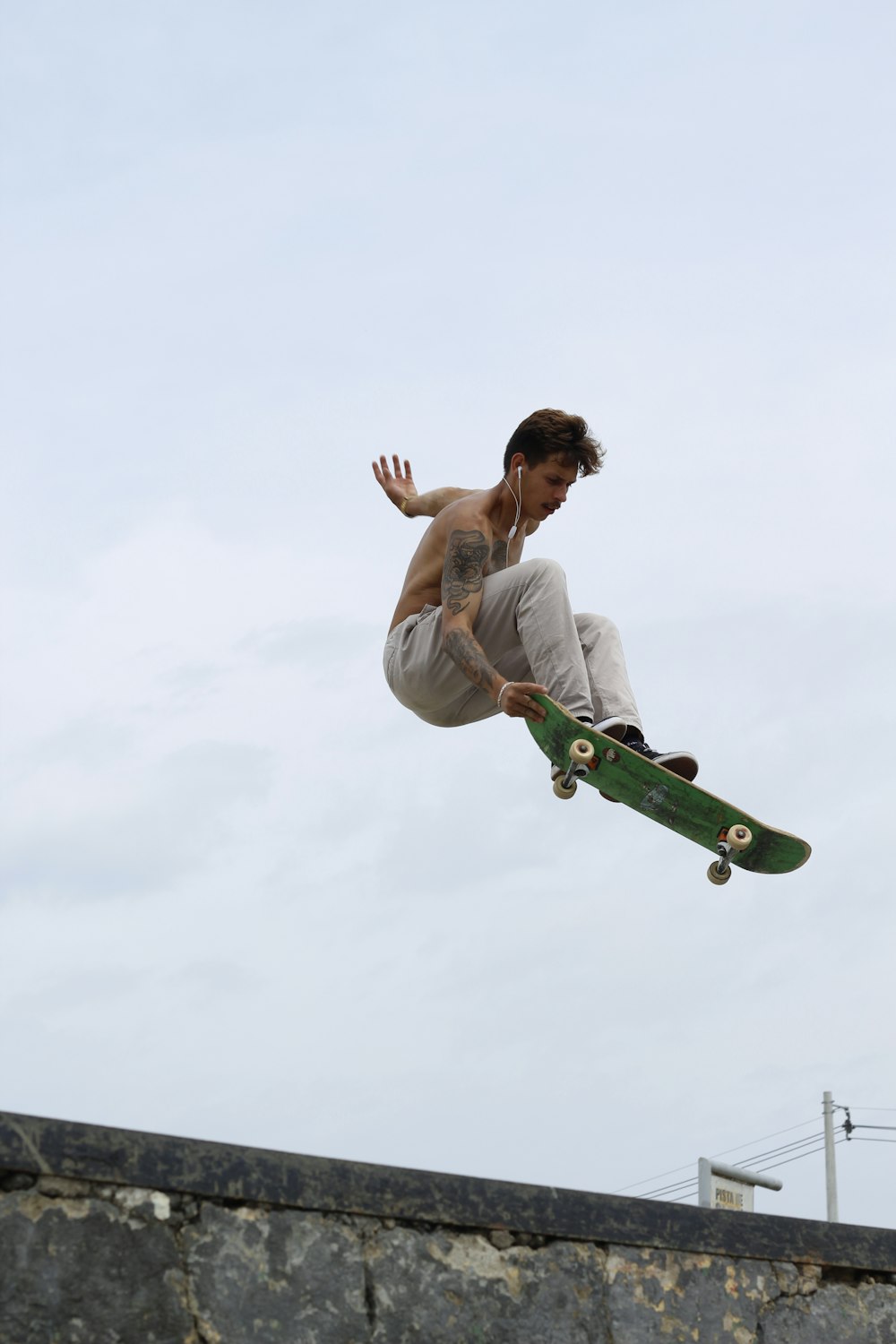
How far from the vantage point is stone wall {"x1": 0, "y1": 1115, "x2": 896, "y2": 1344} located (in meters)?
3.27

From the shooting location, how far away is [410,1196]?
144 inches

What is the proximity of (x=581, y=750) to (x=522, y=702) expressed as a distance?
311 mm

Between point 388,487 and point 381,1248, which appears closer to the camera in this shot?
point 381,1248

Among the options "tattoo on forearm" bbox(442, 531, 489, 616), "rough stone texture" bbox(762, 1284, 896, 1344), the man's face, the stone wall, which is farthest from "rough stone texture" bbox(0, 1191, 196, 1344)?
the man's face

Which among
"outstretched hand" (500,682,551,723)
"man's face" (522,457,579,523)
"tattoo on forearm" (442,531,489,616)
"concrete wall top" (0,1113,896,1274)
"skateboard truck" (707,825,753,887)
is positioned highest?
"man's face" (522,457,579,523)

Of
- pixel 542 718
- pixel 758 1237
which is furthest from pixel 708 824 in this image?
pixel 758 1237

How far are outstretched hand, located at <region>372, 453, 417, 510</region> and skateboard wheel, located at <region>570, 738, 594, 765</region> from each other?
91.0 inches

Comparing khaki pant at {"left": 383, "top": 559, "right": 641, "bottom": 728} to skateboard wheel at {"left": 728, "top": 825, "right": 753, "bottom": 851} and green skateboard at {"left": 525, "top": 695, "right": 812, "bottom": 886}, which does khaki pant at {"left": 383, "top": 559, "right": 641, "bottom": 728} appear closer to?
green skateboard at {"left": 525, "top": 695, "right": 812, "bottom": 886}

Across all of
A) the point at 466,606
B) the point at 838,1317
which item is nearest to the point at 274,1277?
the point at 838,1317

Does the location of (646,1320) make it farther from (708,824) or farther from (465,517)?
(465,517)

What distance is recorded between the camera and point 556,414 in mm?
6309

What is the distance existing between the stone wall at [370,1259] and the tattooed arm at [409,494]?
430 centimetres

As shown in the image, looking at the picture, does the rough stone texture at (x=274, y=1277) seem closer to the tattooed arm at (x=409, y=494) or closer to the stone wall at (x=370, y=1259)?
the stone wall at (x=370, y=1259)

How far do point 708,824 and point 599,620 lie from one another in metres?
1.08
